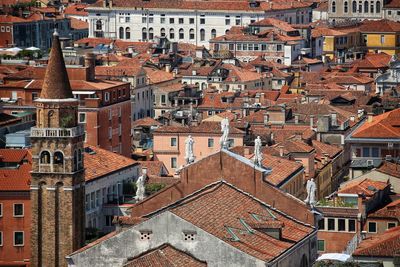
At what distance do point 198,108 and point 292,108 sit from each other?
38.3 ft

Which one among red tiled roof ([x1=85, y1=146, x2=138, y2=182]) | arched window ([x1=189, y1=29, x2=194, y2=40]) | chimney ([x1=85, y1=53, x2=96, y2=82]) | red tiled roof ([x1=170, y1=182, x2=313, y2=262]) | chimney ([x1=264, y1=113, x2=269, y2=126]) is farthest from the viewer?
arched window ([x1=189, y1=29, x2=194, y2=40])

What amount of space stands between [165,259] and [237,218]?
3.91m

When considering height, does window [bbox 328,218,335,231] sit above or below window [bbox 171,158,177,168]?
above

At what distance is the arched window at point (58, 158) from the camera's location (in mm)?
66438

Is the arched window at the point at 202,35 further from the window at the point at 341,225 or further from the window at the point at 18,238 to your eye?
the window at the point at 341,225

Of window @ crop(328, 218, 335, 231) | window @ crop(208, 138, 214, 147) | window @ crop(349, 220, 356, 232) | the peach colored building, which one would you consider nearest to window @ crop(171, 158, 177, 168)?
the peach colored building

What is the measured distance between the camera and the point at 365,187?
7044 centimetres

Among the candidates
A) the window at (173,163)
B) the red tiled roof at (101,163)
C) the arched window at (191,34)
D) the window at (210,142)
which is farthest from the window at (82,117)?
the arched window at (191,34)

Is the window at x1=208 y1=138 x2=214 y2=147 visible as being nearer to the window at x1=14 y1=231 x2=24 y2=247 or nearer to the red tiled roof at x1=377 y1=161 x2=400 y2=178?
the red tiled roof at x1=377 y1=161 x2=400 y2=178

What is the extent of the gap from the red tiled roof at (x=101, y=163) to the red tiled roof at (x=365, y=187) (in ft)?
32.5

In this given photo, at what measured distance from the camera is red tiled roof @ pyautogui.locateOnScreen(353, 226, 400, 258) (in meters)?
55.8

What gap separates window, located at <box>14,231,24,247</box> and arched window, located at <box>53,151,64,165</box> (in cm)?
560

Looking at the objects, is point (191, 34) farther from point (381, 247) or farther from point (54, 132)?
point (381, 247)

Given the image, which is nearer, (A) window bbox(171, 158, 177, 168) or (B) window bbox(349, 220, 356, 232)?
(B) window bbox(349, 220, 356, 232)
